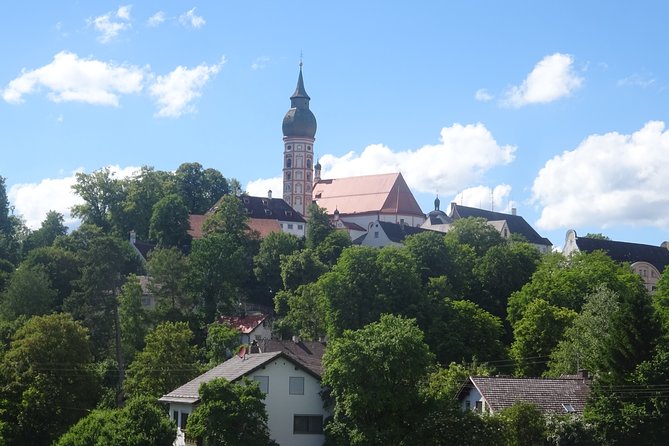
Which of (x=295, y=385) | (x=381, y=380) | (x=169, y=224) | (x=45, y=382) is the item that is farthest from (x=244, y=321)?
(x=381, y=380)

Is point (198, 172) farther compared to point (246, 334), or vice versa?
point (198, 172)

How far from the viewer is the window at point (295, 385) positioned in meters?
54.6

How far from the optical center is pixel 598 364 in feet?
165

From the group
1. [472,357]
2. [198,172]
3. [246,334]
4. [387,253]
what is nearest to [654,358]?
[472,357]

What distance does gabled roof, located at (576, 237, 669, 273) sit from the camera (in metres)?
121

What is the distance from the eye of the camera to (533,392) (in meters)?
50.4

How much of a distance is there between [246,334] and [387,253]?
14777mm

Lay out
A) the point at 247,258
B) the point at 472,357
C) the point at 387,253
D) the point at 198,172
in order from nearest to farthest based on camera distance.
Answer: the point at 472,357 < the point at 387,253 < the point at 247,258 < the point at 198,172

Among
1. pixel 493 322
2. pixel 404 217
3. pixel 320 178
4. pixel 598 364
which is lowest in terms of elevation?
pixel 598 364

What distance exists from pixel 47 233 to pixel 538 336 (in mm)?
63122

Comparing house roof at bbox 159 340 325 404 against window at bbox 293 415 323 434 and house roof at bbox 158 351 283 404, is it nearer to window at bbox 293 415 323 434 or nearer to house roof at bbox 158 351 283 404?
house roof at bbox 158 351 283 404

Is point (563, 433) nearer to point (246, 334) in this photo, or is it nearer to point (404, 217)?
point (246, 334)

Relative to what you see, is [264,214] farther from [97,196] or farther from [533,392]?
[533,392]

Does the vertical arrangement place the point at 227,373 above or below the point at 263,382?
above
